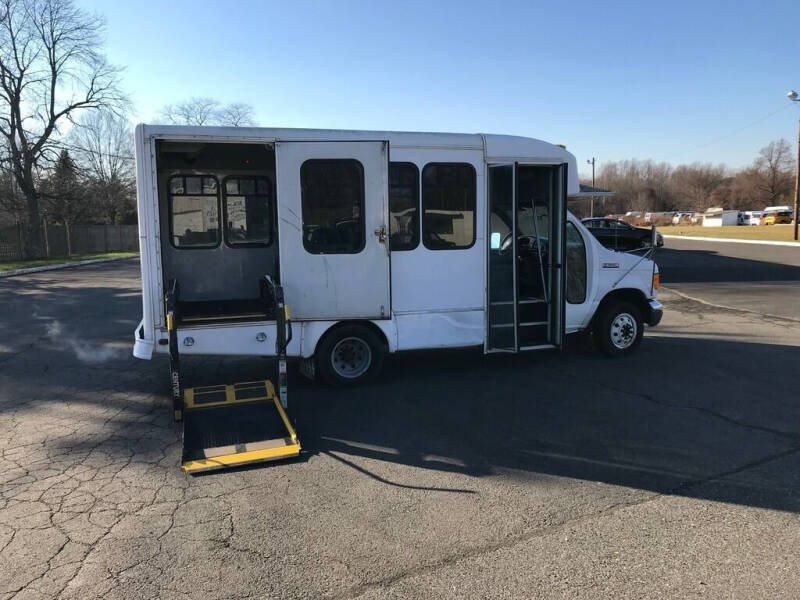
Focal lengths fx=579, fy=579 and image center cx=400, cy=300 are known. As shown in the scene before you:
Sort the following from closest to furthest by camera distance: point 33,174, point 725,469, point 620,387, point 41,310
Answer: point 725,469 → point 620,387 → point 41,310 → point 33,174

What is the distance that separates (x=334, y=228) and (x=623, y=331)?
4.33 metres

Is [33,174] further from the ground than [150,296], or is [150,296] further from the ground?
[33,174]

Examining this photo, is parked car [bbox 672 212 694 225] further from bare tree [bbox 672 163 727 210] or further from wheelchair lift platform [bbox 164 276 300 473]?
wheelchair lift platform [bbox 164 276 300 473]

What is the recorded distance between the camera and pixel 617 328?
314 inches

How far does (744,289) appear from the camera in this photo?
16.2 metres

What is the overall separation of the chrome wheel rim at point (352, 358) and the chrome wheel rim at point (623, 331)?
11.6 feet

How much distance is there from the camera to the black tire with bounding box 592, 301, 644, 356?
7.88 meters

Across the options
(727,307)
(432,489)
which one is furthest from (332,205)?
(727,307)

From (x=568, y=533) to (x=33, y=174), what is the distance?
40.7 meters

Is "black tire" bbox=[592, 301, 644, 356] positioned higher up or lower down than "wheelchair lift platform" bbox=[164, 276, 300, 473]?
higher up

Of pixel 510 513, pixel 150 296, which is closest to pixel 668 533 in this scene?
pixel 510 513

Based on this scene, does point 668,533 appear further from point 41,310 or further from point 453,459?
point 41,310

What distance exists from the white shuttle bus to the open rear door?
14 mm

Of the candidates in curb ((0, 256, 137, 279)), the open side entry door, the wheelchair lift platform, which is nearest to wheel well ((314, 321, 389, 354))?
the wheelchair lift platform
